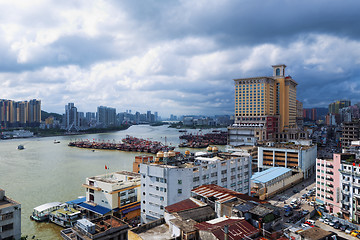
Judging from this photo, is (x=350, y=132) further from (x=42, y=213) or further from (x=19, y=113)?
(x=19, y=113)

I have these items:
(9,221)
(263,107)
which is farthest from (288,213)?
(263,107)

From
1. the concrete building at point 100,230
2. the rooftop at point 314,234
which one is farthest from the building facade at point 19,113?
the rooftop at point 314,234

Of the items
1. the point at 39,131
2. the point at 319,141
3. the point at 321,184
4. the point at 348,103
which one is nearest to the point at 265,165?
the point at 321,184

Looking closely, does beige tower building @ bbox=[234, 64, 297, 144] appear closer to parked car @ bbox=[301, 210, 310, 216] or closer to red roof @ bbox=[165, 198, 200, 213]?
parked car @ bbox=[301, 210, 310, 216]

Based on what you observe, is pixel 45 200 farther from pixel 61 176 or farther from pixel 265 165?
pixel 265 165

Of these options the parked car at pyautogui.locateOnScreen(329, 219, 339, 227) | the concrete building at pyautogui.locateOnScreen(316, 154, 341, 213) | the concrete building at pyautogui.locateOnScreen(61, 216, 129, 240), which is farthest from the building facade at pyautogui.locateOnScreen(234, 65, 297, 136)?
the concrete building at pyautogui.locateOnScreen(61, 216, 129, 240)
